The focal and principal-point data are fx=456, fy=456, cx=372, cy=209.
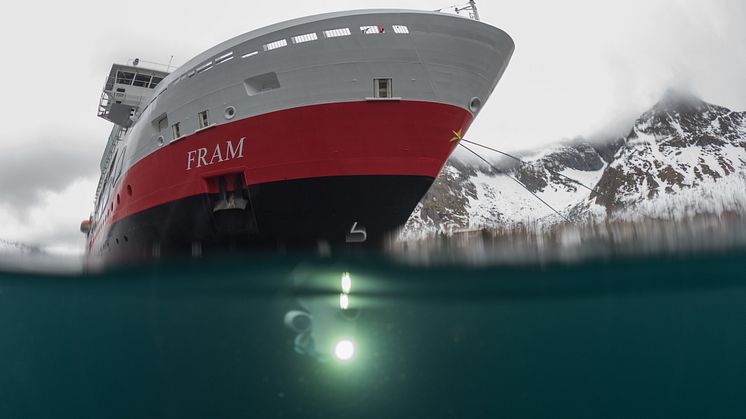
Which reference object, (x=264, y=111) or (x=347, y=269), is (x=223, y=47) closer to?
(x=264, y=111)

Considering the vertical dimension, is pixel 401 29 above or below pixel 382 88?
above

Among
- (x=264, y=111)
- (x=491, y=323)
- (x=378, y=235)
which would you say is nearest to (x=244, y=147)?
(x=264, y=111)

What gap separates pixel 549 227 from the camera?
12.2m

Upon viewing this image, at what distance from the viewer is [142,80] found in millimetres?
21797

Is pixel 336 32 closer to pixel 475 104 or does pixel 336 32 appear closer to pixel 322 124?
pixel 322 124

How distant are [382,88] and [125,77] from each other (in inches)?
635

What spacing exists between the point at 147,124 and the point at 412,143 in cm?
812

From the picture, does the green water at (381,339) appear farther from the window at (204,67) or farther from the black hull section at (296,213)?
the window at (204,67)

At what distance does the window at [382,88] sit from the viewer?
10867mm

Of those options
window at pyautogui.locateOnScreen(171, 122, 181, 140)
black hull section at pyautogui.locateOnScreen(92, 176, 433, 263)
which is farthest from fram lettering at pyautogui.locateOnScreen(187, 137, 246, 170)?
window at pyautogui.locateOnScreen(171, 122, 181, 140)

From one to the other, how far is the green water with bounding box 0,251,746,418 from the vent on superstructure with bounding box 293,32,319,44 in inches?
221

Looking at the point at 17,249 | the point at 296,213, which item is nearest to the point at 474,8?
the point at 296,213

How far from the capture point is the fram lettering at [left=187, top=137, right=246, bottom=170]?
1109cm

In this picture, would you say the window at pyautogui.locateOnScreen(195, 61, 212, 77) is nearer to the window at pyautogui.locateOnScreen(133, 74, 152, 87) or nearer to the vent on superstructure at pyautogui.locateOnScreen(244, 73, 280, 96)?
the vent on superstructure at pyautogui.locateOnScreen(244, 73, 280, 96)
